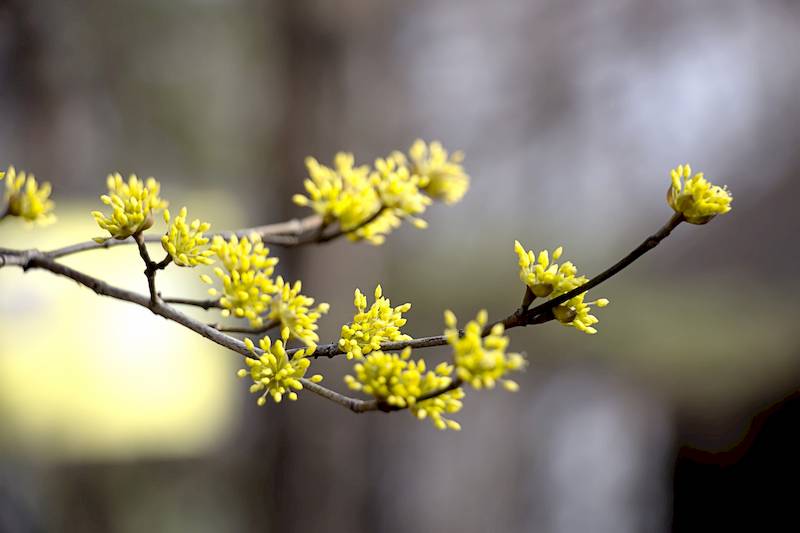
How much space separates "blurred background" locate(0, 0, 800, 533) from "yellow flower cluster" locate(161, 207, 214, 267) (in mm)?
915

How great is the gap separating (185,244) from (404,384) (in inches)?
3.0

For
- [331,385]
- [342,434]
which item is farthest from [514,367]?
[342,434]

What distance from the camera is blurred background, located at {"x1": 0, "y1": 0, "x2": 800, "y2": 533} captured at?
1184mm

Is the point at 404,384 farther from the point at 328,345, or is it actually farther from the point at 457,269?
the point at 457,269

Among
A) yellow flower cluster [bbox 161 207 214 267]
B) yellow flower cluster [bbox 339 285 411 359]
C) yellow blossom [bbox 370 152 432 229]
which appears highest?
yellow blossom [bbox 370 152 432 229]

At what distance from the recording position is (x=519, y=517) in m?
1.27

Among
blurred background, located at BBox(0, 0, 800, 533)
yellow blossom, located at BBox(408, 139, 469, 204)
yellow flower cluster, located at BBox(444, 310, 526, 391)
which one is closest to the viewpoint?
yellow flower cluster, located at BBox(444, 310, 526, 391)

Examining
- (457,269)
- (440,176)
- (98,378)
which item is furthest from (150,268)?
(98,378)

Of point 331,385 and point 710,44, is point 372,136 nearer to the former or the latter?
point 331,385

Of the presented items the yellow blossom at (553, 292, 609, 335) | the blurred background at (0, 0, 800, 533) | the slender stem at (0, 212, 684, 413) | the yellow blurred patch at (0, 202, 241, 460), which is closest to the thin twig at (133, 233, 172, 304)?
the slender stem at (0, 212, 684, 413)

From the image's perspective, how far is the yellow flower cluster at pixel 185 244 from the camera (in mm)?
214

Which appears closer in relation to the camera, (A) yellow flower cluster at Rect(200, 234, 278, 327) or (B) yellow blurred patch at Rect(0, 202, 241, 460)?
(A) yellow flower cluster at Rect(200, 234, 278, 327)

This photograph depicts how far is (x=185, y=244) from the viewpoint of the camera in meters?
0.22

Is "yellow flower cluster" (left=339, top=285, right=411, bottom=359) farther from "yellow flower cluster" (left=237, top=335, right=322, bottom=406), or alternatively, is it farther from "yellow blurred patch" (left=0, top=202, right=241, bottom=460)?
"yellow blurred patch" (left=0, top=202, right=241, bottom=460)
